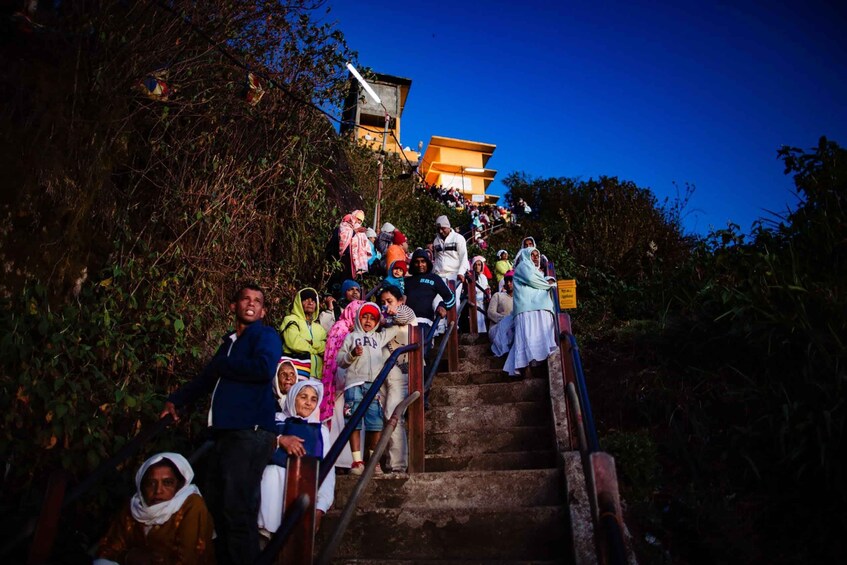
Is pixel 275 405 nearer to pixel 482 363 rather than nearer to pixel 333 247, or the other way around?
pixel 482 363

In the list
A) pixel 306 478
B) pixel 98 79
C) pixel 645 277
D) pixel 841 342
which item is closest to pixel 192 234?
pixel 98 79

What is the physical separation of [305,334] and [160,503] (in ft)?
9.60

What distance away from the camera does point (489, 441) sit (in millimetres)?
5406

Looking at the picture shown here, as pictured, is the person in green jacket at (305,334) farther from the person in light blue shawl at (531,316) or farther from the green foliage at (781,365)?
the green foliage at (781,365)

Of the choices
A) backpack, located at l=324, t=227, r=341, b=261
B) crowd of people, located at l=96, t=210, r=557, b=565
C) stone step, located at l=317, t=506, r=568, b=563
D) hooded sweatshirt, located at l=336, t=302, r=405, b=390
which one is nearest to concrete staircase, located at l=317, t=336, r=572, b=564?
stone step, located at l=317, t=506, r=568, b=563

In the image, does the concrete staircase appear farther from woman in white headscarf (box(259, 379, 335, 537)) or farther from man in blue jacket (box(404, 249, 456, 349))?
man in blue jacket (box(404, 249, 456, 349))

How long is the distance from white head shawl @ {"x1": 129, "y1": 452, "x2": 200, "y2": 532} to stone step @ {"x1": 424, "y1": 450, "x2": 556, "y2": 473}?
7.76 feet

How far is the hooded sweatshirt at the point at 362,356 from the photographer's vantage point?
529cm

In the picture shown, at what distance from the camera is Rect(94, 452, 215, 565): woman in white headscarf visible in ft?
9.87

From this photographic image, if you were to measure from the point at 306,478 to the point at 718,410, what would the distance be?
4.85m

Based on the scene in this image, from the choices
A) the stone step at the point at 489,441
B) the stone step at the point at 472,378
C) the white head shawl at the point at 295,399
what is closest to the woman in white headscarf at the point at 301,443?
the white head shawl at the point at 295,399

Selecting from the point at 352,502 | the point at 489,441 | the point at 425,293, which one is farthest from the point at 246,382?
the point at 425,293

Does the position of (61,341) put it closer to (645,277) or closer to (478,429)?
(478,429)

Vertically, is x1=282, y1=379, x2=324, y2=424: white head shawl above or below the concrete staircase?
above
